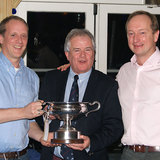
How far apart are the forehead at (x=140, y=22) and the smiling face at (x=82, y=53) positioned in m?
0.37

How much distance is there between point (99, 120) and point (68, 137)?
1.17 feet

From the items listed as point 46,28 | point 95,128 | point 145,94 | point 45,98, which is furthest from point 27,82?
point 46,28

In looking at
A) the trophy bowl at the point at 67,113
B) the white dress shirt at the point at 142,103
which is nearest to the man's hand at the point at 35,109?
the trophy bowl at the point at 67,113

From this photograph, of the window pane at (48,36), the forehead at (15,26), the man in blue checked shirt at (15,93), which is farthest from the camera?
the window pane at (48,36)

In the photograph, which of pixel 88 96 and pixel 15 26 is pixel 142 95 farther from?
pixel 15 26

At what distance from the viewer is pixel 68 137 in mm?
2760

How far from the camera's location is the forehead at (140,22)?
10.1 ft

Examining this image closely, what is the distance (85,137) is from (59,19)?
90.1 inches

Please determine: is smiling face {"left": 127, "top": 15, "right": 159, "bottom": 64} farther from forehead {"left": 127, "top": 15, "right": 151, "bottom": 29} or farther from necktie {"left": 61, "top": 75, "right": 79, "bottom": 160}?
necktie {"left": 61, "top": 75, "right": 79, "bottom": 160}

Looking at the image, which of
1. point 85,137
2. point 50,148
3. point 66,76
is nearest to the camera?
point 85,137

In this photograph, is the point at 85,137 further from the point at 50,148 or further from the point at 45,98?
the point at 45,98

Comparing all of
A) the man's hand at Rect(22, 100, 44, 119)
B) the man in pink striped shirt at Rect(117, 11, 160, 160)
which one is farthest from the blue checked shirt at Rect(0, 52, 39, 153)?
the man in pink striped shirt at Rect(117, 11, 160, 160)

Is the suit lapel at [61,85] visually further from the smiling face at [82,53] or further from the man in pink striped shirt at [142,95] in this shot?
the man in pink striped shirt at [142,95]

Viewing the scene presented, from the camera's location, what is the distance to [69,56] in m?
3.20
